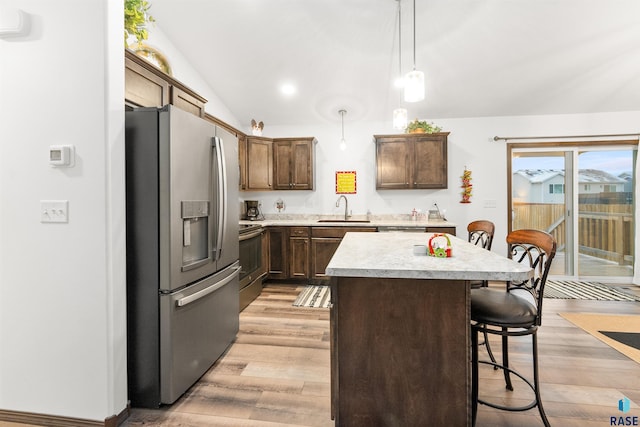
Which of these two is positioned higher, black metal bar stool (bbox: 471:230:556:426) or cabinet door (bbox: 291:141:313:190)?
cabinet door (bbox: 291:141:313:190)

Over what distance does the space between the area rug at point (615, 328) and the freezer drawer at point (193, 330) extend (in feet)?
10.5

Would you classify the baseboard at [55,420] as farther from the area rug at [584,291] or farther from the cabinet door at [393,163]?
the area rug at [584,291]

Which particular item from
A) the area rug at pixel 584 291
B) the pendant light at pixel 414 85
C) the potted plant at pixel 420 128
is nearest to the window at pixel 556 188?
the area rug at pixel 584 291

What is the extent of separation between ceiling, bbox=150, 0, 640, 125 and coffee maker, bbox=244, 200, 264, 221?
150cm

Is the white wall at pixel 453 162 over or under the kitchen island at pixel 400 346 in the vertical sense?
over

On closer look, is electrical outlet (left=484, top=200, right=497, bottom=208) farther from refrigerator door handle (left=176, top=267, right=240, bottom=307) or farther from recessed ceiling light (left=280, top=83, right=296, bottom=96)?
refrigerator door handle (left=176, top=267, right=240, bottom=307)

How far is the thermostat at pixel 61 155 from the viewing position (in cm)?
164

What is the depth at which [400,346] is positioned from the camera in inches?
56.3

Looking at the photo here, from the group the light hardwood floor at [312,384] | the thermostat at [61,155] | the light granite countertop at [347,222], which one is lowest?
the light hardwood floor at [312,384]

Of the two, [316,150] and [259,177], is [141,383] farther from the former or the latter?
[316,150]

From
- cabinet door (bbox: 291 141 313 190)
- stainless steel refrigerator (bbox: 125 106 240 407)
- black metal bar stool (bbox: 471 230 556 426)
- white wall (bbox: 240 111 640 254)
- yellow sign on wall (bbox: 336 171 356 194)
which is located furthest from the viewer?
yellow sign on wall (bbox: 336 171 356 194)

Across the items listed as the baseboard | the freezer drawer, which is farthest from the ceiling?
the baseboard

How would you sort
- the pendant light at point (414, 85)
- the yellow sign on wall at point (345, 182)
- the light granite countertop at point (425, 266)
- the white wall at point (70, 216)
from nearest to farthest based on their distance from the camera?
the light granite countertop at point (425, 266), the white wall at point (70, 216), the pendant light at point (414, 85), the yellow sign on wall at point (345, 182)

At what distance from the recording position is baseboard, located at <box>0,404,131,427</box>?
64.8 inches
